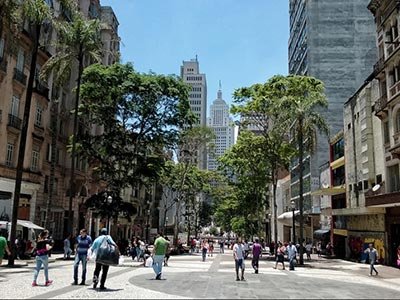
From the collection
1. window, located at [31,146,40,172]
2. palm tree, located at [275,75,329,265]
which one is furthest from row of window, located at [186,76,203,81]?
palm tree, located at [275,75,329,265]

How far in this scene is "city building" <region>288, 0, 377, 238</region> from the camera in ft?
189

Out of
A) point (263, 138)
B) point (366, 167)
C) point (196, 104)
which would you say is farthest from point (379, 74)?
point (196, 104)

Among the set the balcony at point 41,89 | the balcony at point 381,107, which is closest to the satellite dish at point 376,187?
the balcony at point 381,107

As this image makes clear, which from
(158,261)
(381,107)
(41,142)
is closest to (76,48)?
(41,142)

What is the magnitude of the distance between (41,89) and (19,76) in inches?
164

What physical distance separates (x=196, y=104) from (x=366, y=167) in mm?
92584

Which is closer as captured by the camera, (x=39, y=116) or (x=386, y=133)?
(x=386, y=133)

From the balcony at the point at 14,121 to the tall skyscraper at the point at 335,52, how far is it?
37884 mm

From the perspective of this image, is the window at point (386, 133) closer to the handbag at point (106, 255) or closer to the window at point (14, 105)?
the handbag at point (106, 255)

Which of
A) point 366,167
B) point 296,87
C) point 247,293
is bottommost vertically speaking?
point 247,293

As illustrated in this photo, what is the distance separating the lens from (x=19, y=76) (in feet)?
105

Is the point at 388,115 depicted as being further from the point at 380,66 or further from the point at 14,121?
the point at 14,121

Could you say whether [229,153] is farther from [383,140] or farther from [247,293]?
[247,293]

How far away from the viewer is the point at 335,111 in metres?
57.5
